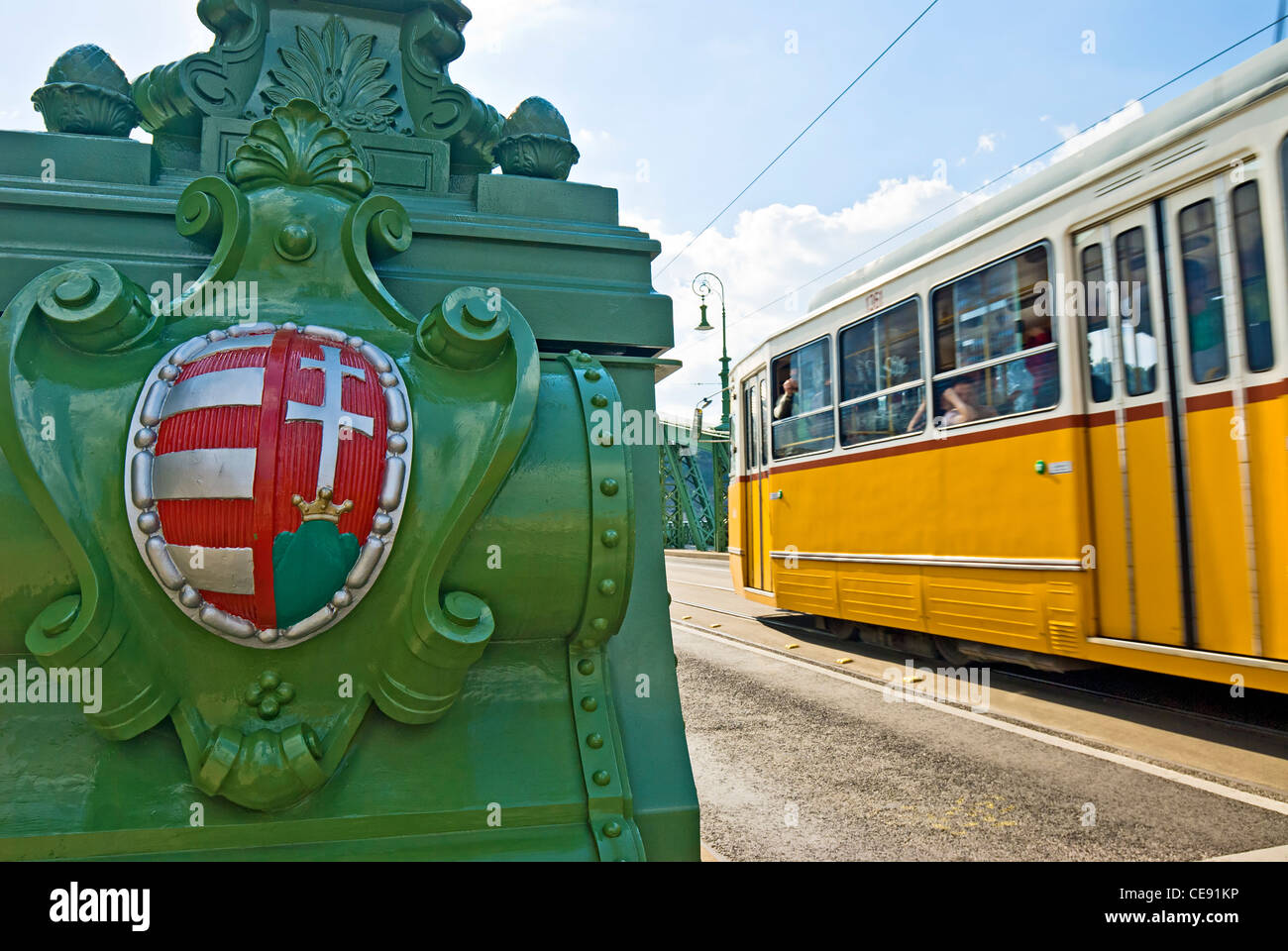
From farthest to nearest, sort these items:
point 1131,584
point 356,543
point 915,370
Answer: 1. point 915,370
2. point 1131,584
3. point 356,543

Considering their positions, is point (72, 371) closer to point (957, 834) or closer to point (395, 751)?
point (395, 751)

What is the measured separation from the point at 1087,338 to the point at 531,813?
5.14 metres

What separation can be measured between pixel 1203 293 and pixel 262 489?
5.19 meters

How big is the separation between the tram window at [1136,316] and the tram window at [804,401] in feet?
9.79

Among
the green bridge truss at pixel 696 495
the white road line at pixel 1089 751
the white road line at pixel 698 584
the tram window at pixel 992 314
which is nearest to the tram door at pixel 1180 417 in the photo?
the tram window at pixel 992 314

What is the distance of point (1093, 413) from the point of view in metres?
5.25

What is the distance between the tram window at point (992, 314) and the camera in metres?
5.68

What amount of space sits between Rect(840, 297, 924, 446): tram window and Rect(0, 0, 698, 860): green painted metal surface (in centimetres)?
532

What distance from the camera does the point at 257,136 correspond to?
176 cm

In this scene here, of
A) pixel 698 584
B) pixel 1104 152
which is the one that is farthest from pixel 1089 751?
pixel 698 584

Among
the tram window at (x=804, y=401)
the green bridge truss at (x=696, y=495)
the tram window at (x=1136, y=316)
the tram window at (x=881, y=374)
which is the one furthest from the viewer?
the green bridge truss at (x=696, y=495)

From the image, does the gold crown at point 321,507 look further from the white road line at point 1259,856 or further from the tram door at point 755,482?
the tram door at point 755,482

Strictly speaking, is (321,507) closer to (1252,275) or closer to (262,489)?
(262,489)

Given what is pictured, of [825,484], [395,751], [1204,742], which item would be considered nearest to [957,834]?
[1204,742]
